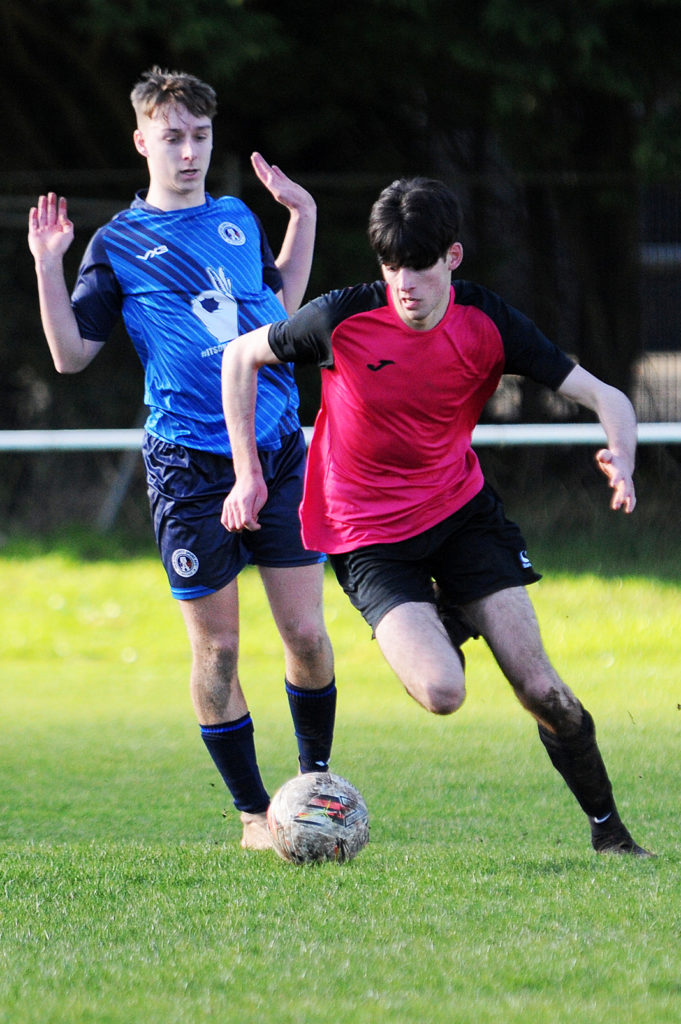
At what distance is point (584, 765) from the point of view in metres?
4.96

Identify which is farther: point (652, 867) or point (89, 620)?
point (89, 620)

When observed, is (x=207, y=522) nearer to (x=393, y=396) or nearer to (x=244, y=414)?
(x=244, y=414)

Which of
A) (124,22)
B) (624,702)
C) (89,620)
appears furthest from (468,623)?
(124,22)

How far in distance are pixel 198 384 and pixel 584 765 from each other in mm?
1946

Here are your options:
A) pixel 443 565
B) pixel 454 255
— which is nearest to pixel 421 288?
pixel 454 255

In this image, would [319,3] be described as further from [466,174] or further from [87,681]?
[87,681]

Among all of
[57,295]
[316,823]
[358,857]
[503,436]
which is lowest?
[503,436]

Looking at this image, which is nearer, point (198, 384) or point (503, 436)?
point (198, 384)

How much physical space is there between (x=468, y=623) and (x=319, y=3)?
28.4 feet

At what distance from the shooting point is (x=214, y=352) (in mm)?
5383

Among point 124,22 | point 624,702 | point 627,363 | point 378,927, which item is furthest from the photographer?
point 627,363

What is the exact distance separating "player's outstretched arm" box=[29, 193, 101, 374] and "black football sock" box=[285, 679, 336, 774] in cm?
150

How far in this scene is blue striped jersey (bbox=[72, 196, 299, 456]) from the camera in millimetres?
5371

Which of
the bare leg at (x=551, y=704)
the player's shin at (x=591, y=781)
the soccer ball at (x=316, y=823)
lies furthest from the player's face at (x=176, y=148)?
the player's shin at (x=591, y=781)
